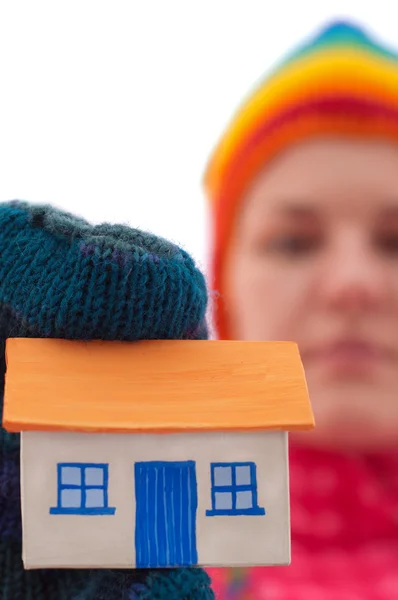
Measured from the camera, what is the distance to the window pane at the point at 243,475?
0.34 m

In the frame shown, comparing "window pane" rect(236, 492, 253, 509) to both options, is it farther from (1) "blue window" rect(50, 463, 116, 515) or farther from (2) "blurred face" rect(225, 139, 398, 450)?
(2) "blurred face" rect(225, 139, 398, 450)

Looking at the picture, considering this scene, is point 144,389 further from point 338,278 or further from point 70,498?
point 338,278

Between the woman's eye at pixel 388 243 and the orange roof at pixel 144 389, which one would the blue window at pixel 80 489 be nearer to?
the orange roof at pixel 144 389

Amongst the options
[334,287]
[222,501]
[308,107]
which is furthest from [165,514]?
[308,107]

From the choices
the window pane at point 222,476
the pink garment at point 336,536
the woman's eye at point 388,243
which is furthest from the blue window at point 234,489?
the woman's eye at point 388,243

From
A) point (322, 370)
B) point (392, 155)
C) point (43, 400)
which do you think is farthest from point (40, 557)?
point (392, 155)

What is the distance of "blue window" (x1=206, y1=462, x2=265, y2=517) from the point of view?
0.34 m

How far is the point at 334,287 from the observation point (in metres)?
0.71

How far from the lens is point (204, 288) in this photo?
0.38 m

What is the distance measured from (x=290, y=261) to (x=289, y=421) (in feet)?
1.43

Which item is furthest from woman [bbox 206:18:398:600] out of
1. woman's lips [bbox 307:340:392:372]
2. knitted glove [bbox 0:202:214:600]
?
knitted glove [bbox 0:202:214:600]

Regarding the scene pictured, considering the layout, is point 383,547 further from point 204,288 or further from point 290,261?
point 204,288

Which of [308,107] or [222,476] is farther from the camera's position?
[308,107]

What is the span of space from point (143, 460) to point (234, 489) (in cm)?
5
